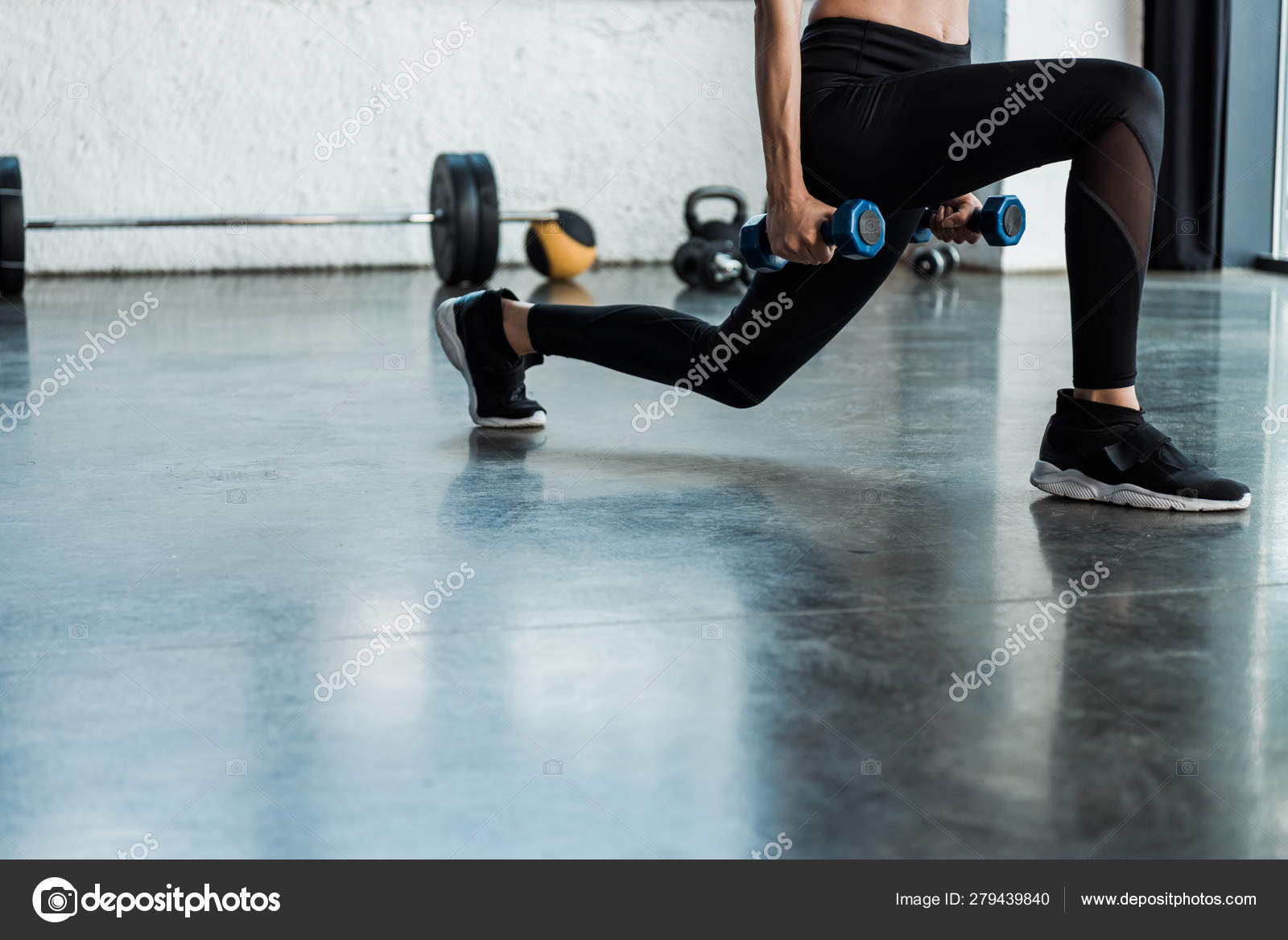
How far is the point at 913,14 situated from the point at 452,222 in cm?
350

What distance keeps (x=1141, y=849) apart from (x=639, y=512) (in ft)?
3.09

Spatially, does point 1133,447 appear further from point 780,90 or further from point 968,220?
point 780,90

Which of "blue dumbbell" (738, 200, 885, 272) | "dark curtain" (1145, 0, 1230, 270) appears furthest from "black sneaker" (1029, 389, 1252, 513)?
"dark curtain" (1145, 0, 1230, 270)

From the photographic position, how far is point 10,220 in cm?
458

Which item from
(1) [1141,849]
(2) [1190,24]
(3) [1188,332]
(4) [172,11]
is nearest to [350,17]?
(4) [172,11]

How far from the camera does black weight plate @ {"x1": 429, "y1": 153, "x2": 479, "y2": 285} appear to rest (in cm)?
500

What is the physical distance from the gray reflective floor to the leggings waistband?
518mm

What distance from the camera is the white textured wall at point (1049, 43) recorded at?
226 inches

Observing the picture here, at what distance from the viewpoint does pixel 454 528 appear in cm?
165

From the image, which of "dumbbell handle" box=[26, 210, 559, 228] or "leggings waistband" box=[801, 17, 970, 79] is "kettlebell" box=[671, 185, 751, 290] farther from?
"leggings waistband" box=[801, 17, 970, 79]
